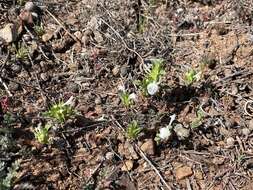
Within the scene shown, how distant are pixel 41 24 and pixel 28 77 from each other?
1.76 ft

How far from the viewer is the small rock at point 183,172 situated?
3221 millimetres

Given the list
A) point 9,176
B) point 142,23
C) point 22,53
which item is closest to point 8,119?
point 9,176

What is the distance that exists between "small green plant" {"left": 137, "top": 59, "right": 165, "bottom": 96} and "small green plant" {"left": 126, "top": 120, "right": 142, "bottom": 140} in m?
0.30

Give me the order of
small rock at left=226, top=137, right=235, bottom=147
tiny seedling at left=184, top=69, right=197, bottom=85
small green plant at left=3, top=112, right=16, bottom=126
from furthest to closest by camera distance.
Answer: 1. tiny seedling at left=184, top=69, right=197, bottom=85
2. small rock at left=226, top=137, right=235, bottom=147
3. small green plant at left=3, top=112, right=16, bottom=126

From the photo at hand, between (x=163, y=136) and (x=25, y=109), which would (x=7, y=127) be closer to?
(x=25, y=109)

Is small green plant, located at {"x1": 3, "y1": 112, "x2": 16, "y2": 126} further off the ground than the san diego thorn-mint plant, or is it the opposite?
small green plant, located at {"x1": 3, "y1": 112, "x2": 16, "y2": 126}

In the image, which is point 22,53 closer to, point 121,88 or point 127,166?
point 121,88

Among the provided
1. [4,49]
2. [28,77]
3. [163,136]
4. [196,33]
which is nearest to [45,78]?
[28,77]

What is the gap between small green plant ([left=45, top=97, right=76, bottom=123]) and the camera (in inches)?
130

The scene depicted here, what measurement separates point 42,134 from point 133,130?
59 cm

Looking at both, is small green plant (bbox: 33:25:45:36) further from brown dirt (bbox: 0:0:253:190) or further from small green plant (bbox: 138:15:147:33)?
small green plant (bbox: 138:15:147:33)

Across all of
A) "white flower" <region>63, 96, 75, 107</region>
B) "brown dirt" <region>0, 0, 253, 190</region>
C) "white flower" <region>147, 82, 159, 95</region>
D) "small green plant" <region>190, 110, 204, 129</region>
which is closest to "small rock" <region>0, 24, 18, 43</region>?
"brown dirt" <region>0, 0, 253, 190</region>

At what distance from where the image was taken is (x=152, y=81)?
352cm

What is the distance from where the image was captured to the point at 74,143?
10.9ft
